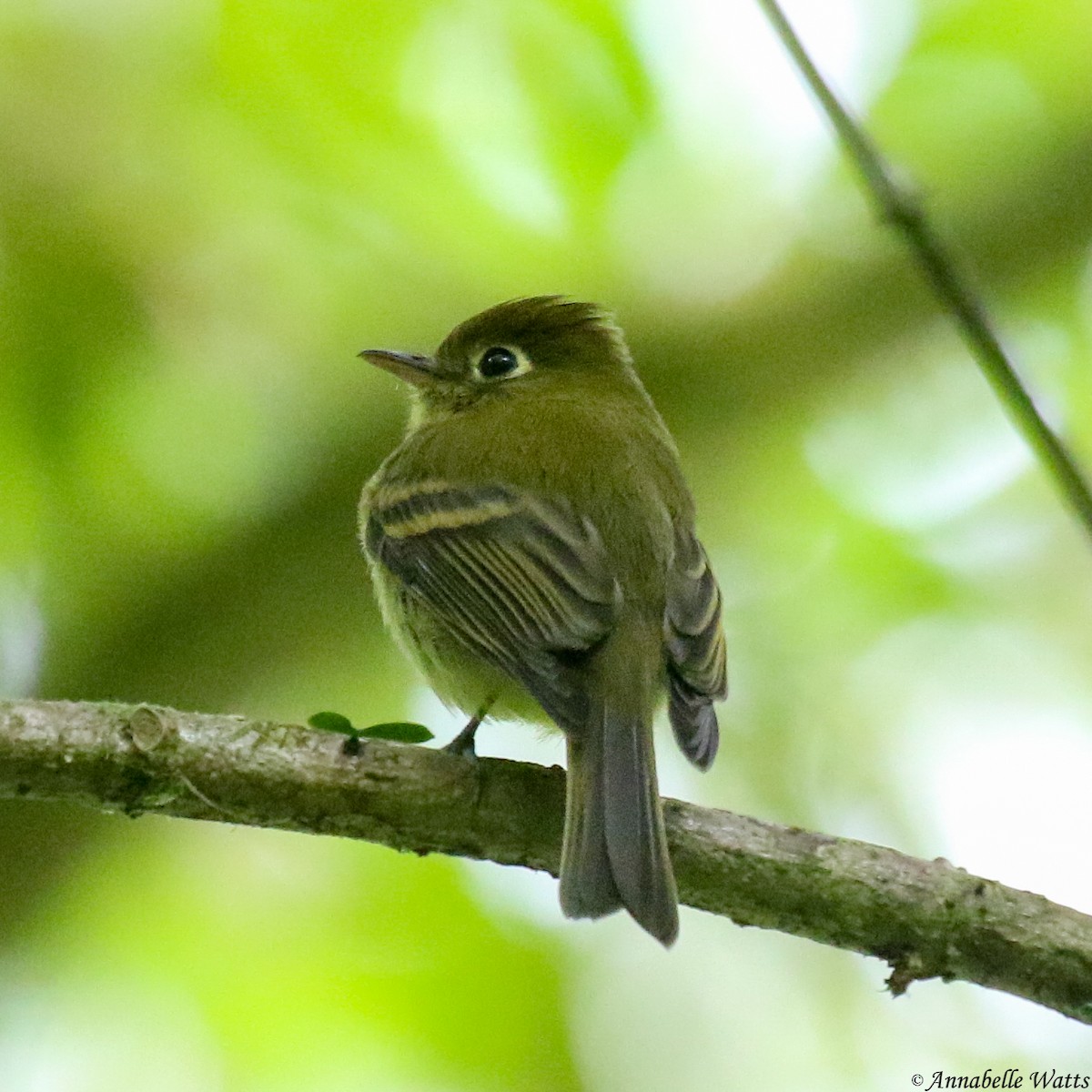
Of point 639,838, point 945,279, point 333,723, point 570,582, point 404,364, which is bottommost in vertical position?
point 639,838

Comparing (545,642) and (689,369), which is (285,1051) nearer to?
(545,642)

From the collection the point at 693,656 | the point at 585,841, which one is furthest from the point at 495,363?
the point at 585,841

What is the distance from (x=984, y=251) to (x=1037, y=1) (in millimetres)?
1524

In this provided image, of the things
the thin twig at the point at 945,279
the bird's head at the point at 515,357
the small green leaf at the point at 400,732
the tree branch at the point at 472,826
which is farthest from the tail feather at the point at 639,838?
the bird's head at the point at 515,357

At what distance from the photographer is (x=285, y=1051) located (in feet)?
16.1

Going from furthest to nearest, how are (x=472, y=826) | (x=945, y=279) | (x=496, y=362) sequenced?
1. (x=496, y=362)
2. (x=472, y=826)
3. (x=945, y=279)

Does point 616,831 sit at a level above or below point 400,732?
below

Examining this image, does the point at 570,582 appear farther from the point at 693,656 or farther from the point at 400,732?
the point at 400,732

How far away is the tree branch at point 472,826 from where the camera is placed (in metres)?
3.15

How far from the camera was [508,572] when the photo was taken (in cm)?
384

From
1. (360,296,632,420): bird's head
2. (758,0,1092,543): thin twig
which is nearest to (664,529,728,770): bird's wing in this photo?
(360,296,632,420): bird's head

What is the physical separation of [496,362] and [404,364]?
0.31 m

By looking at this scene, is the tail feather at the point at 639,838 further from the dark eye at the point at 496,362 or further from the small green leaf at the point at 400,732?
the dark eye at the point at 496,362

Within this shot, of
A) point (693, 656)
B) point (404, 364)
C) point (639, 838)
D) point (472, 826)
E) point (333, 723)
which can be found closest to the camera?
point (639, 838)
